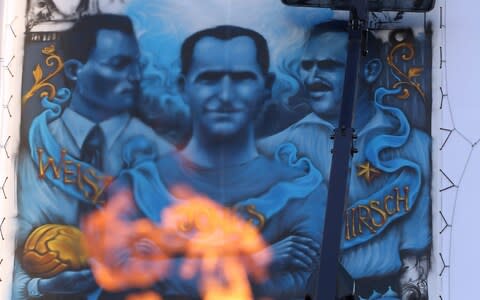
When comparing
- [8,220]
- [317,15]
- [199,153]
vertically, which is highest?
[317,15]

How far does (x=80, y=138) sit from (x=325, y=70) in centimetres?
256

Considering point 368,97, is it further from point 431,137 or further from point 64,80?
point 64,80

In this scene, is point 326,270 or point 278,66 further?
point 278,66

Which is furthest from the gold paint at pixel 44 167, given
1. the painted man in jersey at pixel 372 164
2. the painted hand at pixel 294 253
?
the painted hand at pixel 294 253

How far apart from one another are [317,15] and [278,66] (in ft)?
2.13

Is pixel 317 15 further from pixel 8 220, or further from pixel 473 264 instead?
pixel 8 220

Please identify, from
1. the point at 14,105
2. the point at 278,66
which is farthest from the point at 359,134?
the point at 14,105

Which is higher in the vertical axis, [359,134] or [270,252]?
[359,134]

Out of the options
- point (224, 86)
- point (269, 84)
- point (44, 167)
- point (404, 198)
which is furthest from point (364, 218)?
point (44, 167)

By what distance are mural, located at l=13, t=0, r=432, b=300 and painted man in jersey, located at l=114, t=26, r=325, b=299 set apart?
1 cm

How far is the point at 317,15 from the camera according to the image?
8.30 metres

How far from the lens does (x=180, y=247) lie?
8086 millimetres

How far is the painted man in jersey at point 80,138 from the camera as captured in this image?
820 centimetres

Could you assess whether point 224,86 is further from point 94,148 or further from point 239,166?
point 94,148
